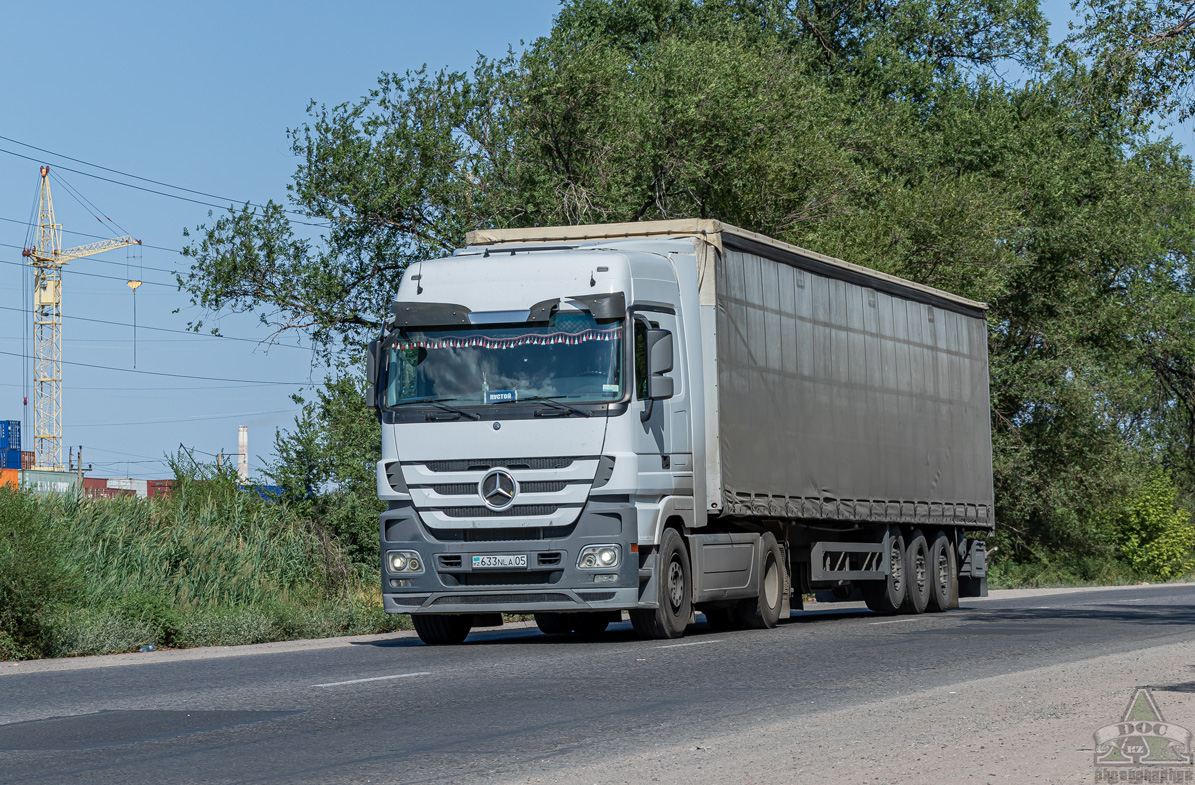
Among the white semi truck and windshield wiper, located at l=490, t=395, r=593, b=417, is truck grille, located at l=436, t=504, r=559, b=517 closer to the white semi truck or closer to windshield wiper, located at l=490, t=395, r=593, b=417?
the white semi truck

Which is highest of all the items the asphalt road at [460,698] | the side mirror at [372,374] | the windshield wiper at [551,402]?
the side mirror at [372,374]

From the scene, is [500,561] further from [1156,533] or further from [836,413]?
[1156,533]

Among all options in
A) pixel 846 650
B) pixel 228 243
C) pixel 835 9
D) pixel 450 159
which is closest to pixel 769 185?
pixel 450 159

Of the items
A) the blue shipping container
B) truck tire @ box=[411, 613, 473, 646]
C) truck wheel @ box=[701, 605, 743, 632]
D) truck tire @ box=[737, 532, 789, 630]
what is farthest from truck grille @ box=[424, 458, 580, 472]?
the blue shipping container

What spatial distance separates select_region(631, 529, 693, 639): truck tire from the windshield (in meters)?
1.73

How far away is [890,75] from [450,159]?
19.3 meters

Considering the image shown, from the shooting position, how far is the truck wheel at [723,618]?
59.2 ft

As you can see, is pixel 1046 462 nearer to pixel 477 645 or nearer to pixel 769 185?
pixel 769 185

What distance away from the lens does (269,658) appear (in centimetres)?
1459

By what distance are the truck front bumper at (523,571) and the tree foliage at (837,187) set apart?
792 cm

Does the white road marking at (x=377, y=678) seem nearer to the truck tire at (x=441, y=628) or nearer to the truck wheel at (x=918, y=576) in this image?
the truck tire at (x=441, y=628)

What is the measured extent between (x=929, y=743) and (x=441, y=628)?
911cm

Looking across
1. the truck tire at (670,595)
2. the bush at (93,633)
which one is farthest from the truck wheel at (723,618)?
the bush at (93,633)

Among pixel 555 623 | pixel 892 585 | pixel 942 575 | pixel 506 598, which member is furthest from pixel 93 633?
pixel 942 575
